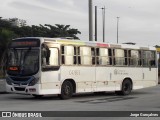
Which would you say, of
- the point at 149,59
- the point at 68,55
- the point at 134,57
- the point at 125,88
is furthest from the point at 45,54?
the point at 149,59

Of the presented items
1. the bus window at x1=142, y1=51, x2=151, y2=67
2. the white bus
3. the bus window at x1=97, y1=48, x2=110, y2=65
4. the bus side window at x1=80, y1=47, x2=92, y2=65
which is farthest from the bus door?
the bus window at x1=142, y1=51, x2=151, y2=67

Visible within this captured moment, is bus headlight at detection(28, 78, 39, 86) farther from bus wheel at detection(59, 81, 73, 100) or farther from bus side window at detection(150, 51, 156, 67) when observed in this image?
bus side window at detection(150, 51, 156, 67)

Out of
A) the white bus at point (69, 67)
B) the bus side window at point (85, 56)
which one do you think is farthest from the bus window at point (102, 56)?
the bus side window at point (85, 56)

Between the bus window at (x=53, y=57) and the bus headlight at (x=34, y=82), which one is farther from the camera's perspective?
the bus window at (x=53, y=57)

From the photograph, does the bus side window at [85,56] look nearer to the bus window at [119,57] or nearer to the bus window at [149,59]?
the bus window at [119,57]

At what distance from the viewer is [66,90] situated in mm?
21078

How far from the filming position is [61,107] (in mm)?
17016

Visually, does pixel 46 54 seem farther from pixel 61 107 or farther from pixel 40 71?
pixel 61 107

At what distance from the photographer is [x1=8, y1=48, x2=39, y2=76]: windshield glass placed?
2011 centimetres

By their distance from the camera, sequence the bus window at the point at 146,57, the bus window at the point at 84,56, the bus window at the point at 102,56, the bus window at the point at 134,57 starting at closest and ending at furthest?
the bus window at the point at 84,56
the bus window at the point at 102,56
the bus window at the point at 134,57
the bus window at the point at 146,57

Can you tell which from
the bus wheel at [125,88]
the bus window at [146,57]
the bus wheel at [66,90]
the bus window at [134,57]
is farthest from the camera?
the bus window at [146,57]

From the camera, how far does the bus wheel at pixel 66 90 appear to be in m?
20.9

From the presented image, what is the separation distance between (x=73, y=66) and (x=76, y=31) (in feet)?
202

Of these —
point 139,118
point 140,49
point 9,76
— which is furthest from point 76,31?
point 139,118
